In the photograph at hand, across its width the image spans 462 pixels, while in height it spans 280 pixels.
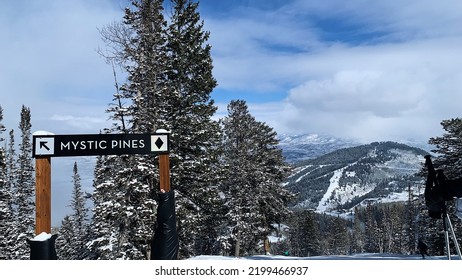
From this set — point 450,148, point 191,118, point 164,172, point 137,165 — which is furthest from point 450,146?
point 164,172

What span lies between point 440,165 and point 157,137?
2955 centimetres

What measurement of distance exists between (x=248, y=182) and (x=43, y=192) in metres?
26.6

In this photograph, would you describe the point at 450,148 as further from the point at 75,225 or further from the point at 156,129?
the point at 75,225

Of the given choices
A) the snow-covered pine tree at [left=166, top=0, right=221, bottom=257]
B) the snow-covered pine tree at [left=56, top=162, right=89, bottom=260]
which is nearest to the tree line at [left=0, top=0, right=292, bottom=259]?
the snow-covered pine tree at [left=166, top=0, right=221, bottom=257]

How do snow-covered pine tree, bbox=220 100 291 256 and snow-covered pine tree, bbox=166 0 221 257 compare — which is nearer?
snow-covered pine tree, bbox=166 0 221 257

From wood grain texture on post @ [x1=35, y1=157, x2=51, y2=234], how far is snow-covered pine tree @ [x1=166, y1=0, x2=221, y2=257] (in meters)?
12.0

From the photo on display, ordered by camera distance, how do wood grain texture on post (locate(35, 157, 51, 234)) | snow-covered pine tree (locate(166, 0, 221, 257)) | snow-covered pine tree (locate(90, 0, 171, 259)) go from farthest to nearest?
1. snow-covered pine tree (locate(166, 0, 221, 257))
2. snow-covered pine tree (locate(90, 0, 171, 259))
3. wood grain texture on post (locate(35, 157, 51, 234))

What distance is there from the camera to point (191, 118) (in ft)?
67.5

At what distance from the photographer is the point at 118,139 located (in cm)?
693

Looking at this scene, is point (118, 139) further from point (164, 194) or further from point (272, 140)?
point (272, 140)

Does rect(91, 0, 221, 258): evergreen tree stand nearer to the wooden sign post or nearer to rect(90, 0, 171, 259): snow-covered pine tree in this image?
rect(90, 0, 171, 259): snow-covered pine tree

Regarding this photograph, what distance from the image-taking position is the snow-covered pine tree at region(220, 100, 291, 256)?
3259 centimetres
